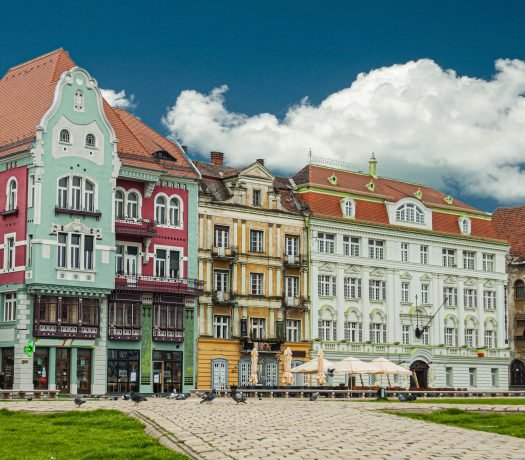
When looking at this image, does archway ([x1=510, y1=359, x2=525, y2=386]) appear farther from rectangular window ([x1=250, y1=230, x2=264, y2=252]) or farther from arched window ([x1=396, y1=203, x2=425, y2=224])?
rectangular window ([x1=250, y1=230, x2=264, y2=252])

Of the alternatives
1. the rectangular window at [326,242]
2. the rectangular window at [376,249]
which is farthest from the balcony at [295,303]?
the rectangular window at [376,249]

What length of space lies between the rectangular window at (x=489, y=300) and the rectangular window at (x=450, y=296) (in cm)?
361

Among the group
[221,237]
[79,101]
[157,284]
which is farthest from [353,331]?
[79,101]

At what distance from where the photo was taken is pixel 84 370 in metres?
68.9

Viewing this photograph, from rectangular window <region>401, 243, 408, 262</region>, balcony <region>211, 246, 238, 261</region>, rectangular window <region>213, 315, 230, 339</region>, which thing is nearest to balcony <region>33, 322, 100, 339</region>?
rectangular window <region>213, 315, 230, 339</region>

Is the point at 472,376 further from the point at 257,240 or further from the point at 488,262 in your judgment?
the point at 257,240

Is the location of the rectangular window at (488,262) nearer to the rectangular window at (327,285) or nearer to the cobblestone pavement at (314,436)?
the rectangular window at (327,285)

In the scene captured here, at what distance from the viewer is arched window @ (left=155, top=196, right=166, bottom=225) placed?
74400 millimetres

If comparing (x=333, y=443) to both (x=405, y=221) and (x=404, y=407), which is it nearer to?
(x=404, y=407)

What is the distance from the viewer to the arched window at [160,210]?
244 ft

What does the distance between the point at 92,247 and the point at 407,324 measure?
102 ft

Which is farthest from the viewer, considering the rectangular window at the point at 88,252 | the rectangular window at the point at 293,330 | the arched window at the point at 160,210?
the rectangular window at the point at 293,330

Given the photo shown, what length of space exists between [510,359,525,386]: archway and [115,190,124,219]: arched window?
4543cm

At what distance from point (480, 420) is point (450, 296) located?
177ft
